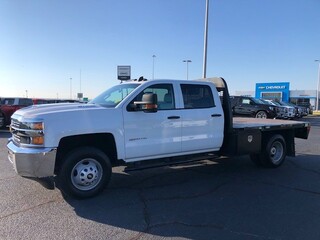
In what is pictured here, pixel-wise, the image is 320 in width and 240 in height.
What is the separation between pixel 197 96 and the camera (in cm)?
695

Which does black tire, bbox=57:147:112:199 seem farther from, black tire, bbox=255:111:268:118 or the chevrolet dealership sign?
the chevrolet dealership sign

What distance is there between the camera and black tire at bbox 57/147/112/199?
541 centimetres

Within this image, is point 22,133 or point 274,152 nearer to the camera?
point 22,133

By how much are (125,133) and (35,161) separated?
4.99 ft

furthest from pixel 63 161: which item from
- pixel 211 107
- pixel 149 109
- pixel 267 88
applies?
pixel 267 88

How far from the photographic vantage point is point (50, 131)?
5184 mm

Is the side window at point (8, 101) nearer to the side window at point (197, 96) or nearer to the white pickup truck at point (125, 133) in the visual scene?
the white pickup truck at point (125, 133)

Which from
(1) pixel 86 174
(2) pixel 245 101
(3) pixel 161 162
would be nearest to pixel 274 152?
(3) pixel 161 162

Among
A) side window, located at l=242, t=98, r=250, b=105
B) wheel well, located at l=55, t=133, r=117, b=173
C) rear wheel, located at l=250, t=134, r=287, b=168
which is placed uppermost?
side window, located at l=242, t=98, r=250, b=105

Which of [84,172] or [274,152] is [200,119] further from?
[274,152]

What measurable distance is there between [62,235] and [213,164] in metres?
5.05

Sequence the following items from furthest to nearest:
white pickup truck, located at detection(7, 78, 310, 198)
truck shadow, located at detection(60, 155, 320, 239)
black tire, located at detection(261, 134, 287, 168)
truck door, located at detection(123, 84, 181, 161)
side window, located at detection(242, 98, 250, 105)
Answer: side window, located at detection(242, 98, 250, 105) < black tire, located at detection(261, 134, 287, 168) < truck door, located at detection(123, 84, 181, 161) < white pickup truck, located at detection(7, 78, 310, 198) < truck shadow, located at detection(60, 155, 320, 239)

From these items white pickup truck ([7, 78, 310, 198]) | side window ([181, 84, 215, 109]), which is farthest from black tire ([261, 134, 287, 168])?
side window ([181, 84, 215, 109])

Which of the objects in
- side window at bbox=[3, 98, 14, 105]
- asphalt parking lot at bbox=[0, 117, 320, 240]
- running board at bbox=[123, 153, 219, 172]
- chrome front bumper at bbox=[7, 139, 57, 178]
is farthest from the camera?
side window at bbox=[3, 98, 14, 105]
